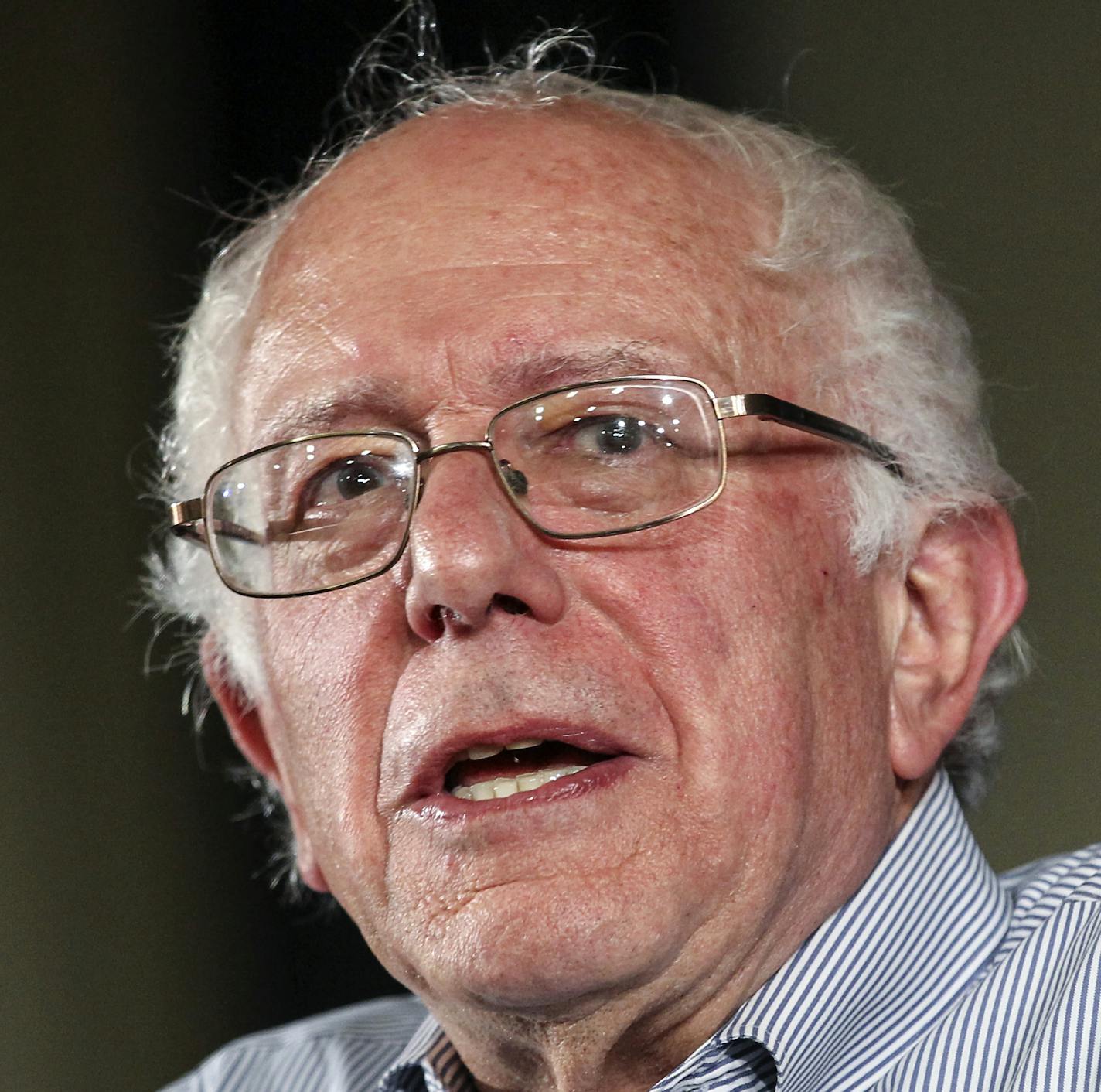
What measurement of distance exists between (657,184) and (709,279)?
161 mm

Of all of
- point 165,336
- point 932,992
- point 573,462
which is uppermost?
point 573,462

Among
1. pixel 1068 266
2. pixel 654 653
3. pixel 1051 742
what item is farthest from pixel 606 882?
pixel 1068 266

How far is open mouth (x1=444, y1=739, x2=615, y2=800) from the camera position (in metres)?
1.49

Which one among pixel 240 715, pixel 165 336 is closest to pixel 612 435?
pixel 240 715

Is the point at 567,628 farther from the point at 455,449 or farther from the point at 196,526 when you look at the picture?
the point at 196,526

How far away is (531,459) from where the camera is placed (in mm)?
1550

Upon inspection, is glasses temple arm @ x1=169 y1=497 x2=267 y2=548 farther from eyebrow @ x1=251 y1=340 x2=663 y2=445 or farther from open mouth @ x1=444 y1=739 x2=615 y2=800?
open mouth @ x1=444 y1=739 x2=615 y2=800

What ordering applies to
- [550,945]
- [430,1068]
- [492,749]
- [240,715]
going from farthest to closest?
[240,715], [430,1068], [492,749], [550,945]

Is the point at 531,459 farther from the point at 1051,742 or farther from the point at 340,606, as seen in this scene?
the point at 1051,742

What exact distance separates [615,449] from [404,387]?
0.27 meters

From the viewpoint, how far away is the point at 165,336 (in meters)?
3.01

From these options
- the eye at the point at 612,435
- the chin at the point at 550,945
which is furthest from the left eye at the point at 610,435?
the chin at the point at 550,945

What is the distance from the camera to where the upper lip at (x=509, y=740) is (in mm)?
1430

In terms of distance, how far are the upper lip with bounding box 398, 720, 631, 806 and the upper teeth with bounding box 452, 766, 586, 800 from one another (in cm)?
3
